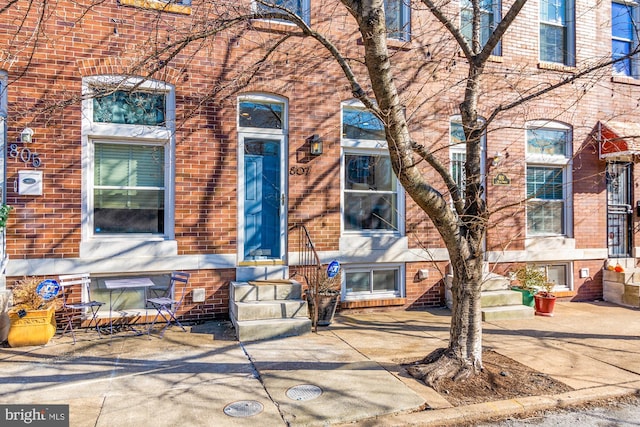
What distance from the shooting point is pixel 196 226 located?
7.15m

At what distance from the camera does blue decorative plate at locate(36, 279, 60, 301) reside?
5.95 metres

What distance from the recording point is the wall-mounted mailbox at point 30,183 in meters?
6.30

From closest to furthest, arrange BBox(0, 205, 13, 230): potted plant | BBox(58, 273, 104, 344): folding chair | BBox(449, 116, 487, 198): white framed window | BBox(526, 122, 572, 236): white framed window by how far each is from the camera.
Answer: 1. BBox(0, 205, 13, 230): potted plant
2. BBox(58, 273, 104, 344): folding chair
3. BBox(449, 116, 487, 198): white framed window
4. BBox(526, 122, 572, 236): white framed window

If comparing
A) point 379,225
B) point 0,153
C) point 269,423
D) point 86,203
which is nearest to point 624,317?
point 379,225

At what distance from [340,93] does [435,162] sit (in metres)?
3.75

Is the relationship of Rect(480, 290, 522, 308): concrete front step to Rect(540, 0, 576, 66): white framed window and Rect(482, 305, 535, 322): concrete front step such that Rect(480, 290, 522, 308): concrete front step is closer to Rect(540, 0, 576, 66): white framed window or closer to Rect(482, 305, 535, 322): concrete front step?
Rect(482, 305, 535, 322): concrete front step

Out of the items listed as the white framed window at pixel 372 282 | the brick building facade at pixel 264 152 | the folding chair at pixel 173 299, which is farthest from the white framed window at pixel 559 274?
the folding chair at pixel 173 299

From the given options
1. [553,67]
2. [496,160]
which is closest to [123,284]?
[496,160]

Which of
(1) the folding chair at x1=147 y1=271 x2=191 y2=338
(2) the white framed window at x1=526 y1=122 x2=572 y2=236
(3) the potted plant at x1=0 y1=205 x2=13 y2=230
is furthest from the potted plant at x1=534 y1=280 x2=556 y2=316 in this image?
(3) the potted plant at x1=0 y1=205 x2=13 y2=230

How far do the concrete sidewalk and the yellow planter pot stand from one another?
120mm

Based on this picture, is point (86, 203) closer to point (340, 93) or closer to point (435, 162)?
point (340, 93)

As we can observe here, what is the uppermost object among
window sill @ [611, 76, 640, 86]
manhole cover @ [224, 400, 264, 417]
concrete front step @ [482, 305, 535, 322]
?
window sill @ [611, 76, 640, 86]

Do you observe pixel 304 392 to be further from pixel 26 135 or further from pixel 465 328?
pixel 26 135

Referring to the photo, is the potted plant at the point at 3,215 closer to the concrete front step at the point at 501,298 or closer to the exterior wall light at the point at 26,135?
the exterior wall light at the point at 26,135
